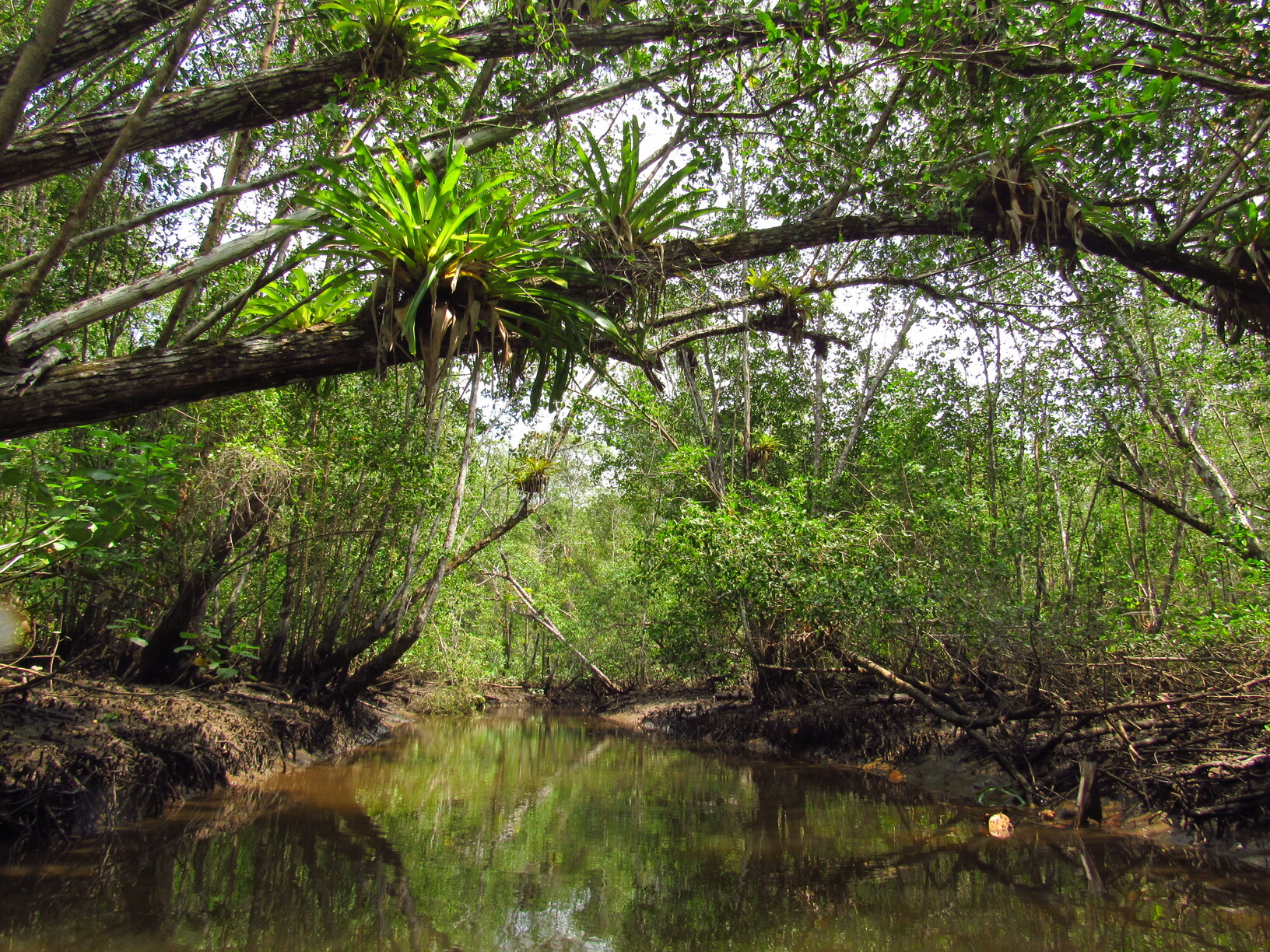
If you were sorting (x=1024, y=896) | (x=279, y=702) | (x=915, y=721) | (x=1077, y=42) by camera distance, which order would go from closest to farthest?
(x=1024, y=896) < (x=1077, y=42) < (x=279, y=702) < (x=915, y=721)

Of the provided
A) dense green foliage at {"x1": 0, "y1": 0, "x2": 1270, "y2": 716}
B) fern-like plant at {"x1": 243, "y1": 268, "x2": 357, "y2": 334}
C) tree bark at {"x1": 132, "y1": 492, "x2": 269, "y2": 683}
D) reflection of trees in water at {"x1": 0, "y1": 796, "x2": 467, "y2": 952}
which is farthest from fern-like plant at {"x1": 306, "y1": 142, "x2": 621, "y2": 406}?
tree bark at {"x1": 132, "y1": 492, "x2": 269, "y2": 683}

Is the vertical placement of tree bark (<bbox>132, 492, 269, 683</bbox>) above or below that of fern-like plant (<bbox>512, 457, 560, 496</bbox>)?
below

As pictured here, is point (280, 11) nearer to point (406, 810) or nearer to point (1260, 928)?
point (406, 810)

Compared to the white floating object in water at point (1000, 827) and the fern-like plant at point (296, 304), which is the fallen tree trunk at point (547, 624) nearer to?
the fern-like plant at point (296, 304)

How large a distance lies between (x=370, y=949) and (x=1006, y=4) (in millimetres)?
4850

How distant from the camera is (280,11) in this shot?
4730 mm

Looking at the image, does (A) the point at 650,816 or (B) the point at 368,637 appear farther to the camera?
(B) the point at 368,637

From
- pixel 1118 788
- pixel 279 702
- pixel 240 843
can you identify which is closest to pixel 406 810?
pixel 240 843

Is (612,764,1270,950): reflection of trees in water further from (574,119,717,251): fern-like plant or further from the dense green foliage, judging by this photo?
(574,119,717,251): fern-like plant

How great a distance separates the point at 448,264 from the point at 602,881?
2975mm

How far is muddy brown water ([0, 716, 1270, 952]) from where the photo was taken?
245 cm

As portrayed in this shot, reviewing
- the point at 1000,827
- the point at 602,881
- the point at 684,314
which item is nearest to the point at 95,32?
the point at 684,314

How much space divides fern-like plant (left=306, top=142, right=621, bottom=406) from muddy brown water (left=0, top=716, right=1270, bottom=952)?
2198 mm

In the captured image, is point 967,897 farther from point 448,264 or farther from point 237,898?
point 448,264
